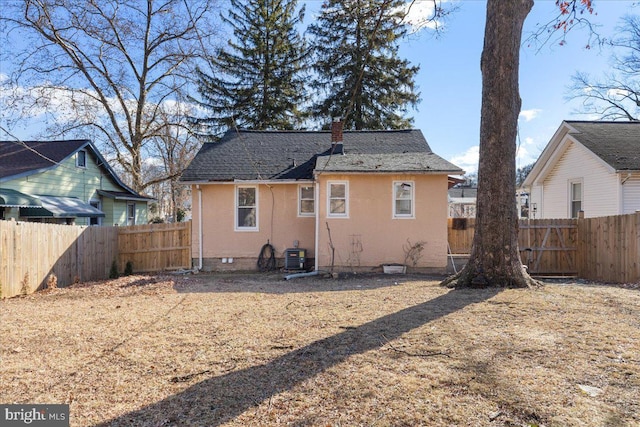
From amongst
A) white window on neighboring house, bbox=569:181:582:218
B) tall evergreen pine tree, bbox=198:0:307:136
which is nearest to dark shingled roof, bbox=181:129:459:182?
white window on neighboring house, bbox=569:181:582:218

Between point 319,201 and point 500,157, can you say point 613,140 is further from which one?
point 319,201

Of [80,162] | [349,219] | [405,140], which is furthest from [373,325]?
[80,162]

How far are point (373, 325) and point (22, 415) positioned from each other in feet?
12.5

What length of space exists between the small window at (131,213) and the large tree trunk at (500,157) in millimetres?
19841

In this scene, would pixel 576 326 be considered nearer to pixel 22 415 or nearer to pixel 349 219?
pixel 22 415

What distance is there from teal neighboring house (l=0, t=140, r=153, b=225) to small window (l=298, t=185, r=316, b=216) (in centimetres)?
846

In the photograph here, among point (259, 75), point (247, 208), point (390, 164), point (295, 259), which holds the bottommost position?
point (295, 259)

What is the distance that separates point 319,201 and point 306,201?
1.27 metres

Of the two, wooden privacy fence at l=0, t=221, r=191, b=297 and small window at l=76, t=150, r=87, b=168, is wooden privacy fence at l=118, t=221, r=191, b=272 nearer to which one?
wooden privacy fence at l=0, t=221, r=191, b=297

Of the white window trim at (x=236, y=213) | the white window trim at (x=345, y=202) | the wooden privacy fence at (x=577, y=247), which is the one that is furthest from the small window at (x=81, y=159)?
the wooden privacy fence at (x=577, y=247)

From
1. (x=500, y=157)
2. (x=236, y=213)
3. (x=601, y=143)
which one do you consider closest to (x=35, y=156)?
(x=236, y=213)

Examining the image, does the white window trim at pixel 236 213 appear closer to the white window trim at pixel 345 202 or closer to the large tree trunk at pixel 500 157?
the white window trim at pixel 345 202

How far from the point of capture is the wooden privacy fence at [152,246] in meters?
12.6

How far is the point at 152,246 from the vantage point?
1270cm
